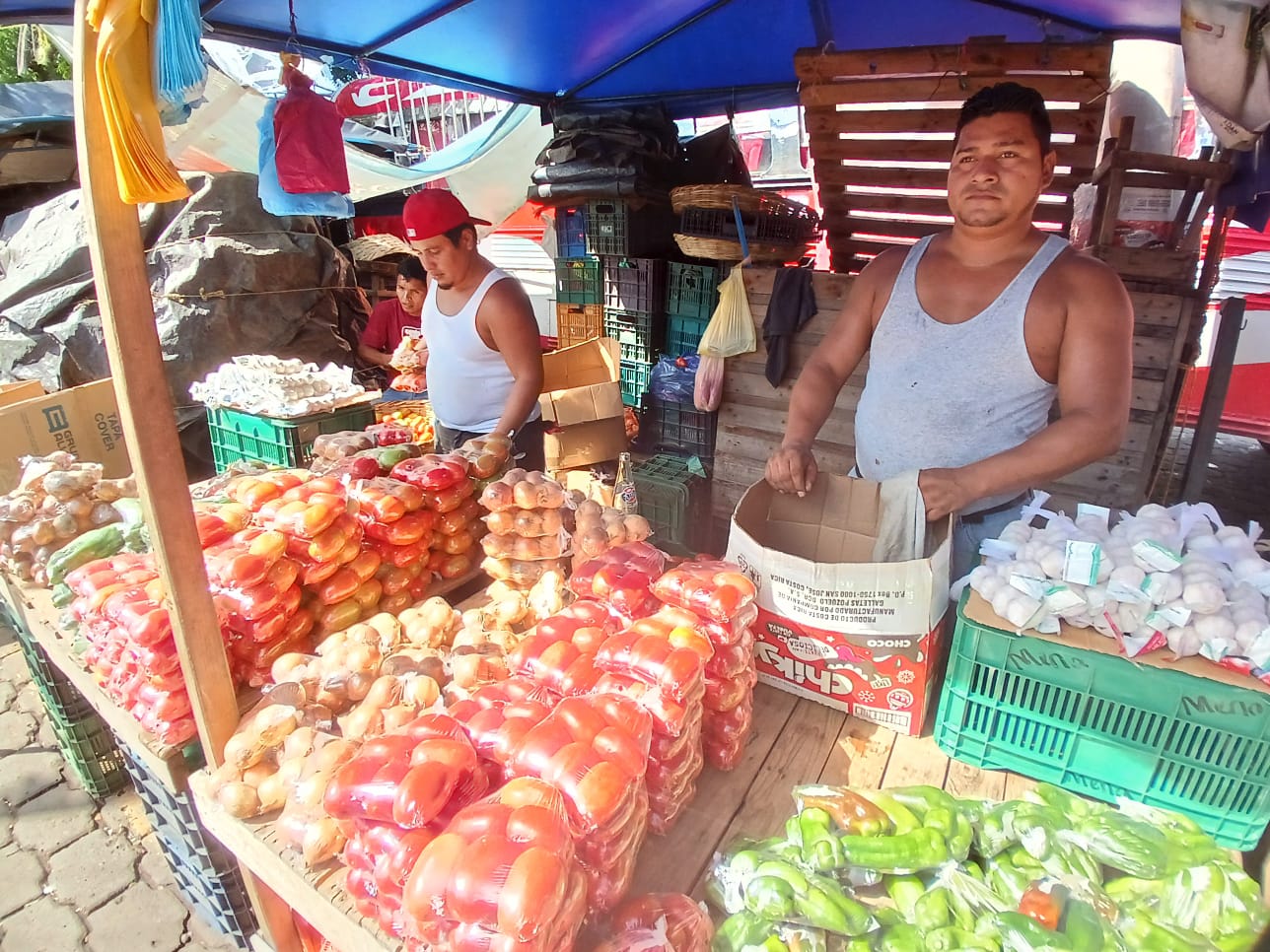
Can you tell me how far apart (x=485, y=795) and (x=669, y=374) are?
4284 mm

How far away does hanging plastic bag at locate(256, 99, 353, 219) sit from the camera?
318 centimetres

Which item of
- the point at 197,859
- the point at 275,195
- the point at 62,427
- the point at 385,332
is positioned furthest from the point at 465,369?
the point at 385,332

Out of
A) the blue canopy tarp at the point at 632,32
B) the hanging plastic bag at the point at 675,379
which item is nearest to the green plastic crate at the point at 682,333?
the hanging plastic bag at the point at 675,379

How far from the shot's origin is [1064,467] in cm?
182

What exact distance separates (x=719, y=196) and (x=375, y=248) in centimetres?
597

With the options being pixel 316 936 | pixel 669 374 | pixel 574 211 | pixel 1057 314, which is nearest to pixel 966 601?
pixel 1057 314

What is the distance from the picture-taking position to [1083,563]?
4.19 feet

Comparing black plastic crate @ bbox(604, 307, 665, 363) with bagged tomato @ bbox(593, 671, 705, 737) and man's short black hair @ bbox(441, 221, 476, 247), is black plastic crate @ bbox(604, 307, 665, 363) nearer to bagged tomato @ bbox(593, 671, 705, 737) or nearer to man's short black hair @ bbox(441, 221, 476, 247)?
man's short black hair @ bbox(441, 221, 476, 247)

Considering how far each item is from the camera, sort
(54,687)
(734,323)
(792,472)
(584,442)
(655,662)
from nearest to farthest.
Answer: (655,662) → (792,472) → (54,687) → (584,442) → (734,323)

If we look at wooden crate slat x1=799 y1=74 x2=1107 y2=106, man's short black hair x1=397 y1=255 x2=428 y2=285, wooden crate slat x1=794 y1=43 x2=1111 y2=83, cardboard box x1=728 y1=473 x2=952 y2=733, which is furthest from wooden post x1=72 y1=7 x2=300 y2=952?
man's short black hair x1=397 y1=255 x2=428 y2=285

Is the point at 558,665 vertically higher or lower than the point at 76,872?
higher

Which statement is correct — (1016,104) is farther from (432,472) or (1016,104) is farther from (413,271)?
(413,271)

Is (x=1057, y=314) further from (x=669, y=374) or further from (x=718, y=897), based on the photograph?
(x=669, y=374)

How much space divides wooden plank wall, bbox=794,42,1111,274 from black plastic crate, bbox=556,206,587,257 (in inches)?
82.9
